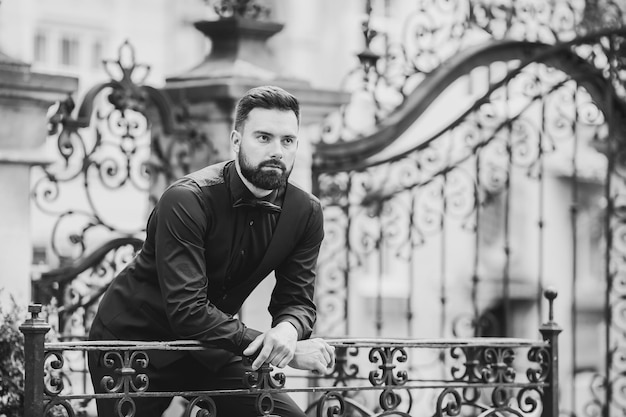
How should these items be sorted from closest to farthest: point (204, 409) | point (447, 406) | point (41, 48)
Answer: point (204, 409)
point (447, 406)
point (41, 48)

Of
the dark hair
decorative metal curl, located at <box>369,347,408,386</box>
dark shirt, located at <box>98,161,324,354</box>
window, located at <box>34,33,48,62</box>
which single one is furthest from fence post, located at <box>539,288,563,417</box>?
window, located at <box>34,33,48,62</box>

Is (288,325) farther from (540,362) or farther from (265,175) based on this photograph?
(540,362)

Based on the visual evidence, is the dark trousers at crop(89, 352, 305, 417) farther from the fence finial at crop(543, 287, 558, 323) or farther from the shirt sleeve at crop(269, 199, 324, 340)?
the fence finial at crop(543, 287, 558, 323)

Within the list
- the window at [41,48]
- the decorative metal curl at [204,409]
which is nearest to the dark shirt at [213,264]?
the decorative metal curl at [204,409]

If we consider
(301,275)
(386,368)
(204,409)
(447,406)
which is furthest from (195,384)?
(447,406)

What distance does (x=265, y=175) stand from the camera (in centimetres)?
454

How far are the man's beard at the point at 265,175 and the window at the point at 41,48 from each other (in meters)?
21.3

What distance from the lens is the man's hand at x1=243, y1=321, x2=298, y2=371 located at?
14.6ft

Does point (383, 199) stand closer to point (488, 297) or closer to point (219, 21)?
point (219, 21)

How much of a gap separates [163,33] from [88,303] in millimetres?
20320

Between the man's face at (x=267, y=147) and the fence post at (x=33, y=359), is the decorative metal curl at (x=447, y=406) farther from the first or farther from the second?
the fence post at (x=33, y=359)

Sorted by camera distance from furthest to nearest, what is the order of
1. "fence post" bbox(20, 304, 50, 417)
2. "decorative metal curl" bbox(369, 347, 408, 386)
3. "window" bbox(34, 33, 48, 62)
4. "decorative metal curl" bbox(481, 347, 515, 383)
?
"window" bbox(34, 33, 48, 62) → "decorative metal curl" bbox(481, 347, 515, 383) → "decorative metal curl" bbox(369, 347, 408, 386) → "fence post" bbox(20, 304, 50, 417)

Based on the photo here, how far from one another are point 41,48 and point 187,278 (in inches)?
852

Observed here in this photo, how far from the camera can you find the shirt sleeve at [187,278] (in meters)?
A: 4.43
